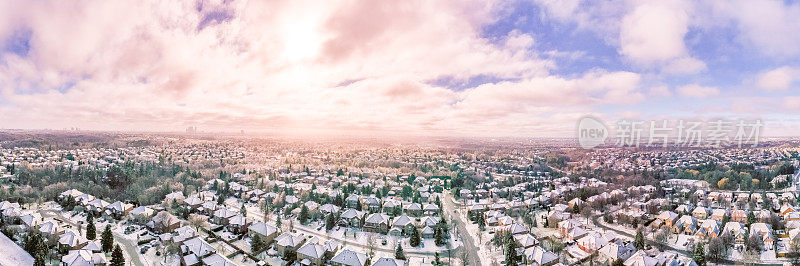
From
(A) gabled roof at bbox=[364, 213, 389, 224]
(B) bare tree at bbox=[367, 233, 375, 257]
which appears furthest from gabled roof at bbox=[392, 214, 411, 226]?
(B) bare tree at bbox=[367, 233, 375, 257]

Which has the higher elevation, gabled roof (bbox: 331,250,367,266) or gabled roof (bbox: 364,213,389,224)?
gabled roof (bbox: 364,213,389,224)

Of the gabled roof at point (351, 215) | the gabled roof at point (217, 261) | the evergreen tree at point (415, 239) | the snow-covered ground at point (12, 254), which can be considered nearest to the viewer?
the gabled roof at point (217, 261)

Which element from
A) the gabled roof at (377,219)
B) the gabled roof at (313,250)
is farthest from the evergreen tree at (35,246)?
the gabled roof at (377,219)

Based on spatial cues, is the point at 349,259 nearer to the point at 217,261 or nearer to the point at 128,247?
the point at 217,261

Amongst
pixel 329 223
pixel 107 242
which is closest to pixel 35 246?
pixel 107 242

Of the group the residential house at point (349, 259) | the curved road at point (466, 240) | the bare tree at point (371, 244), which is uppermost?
the residential house at point (349, 259)

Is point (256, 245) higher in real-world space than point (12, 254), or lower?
higher

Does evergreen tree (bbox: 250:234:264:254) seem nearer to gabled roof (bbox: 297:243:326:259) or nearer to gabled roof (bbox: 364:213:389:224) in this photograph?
gabled roof (bbox: 297:243:326:259)

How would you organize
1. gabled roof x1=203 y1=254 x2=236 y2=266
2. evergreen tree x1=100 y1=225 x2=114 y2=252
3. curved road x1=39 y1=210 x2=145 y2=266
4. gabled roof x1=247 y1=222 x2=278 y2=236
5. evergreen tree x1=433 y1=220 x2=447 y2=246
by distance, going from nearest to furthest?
gabled roof x1=203 y1=254 x2=236 y2=266 → curved road x1=39 y1=210 x2=145 y2=266 → evergreen tree x1=100 y1=225 x2=114 y2=252 → evergreen tree x1=433 y1=220 x2=447 y2=246 → gabled roof x1=247 y1=222 x2=278 y2=236

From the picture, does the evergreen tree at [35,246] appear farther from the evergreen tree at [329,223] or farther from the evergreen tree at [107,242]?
the evergreen tree at [329,223]

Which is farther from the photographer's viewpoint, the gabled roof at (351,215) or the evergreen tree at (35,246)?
the gabled roof at (351,215)

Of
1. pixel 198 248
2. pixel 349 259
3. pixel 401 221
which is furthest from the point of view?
pixel 401 221

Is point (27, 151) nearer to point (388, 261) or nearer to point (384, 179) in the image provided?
point (384, 179)

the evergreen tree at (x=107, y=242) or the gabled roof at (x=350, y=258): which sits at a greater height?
the evergreen tree at (x=107, y=242)
